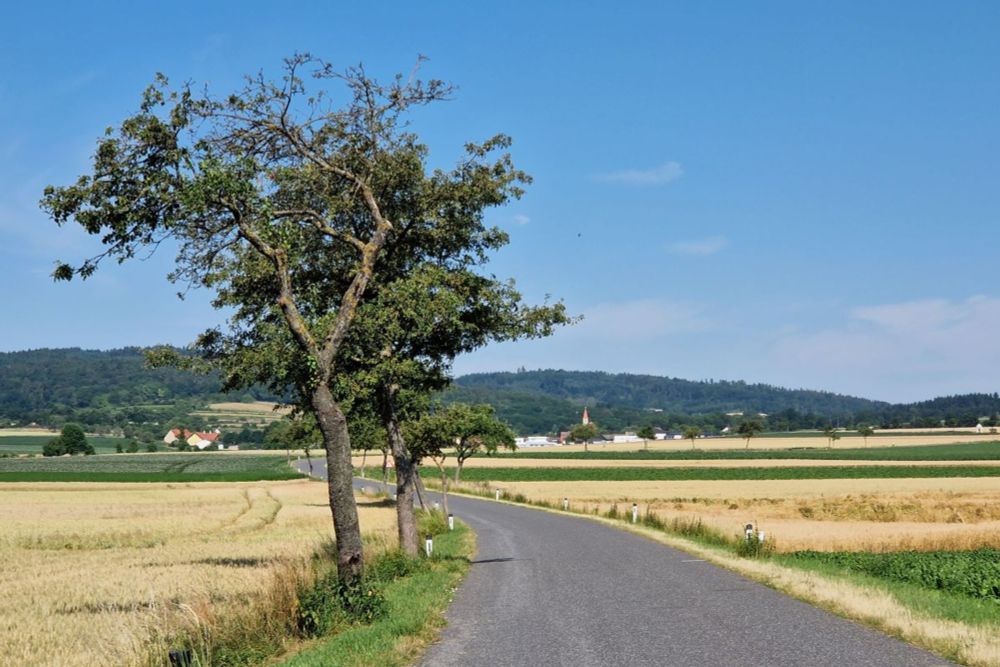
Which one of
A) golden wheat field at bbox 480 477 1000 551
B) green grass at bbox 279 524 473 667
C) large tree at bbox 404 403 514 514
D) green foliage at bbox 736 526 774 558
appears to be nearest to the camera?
green grass at bbox 279 524 473 667

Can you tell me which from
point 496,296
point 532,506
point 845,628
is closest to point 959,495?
point 532,506

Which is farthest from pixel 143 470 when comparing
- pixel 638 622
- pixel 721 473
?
pixel 638 622

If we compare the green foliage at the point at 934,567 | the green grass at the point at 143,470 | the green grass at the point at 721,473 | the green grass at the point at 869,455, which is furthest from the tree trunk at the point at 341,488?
the green grass at the point at 869,455

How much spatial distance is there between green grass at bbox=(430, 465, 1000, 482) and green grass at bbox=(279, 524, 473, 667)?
95469 millimetres

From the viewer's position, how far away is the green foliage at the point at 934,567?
19.2 metres

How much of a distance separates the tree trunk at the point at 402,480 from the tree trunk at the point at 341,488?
26.4 ft

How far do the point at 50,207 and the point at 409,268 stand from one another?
1007cm

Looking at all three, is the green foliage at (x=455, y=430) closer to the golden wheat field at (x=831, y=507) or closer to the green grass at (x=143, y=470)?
the golden wheat field at (x=831, y=507)

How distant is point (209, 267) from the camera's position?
1850 cm

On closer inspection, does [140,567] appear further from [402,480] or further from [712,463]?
[712,463]

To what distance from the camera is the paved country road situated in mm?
12008

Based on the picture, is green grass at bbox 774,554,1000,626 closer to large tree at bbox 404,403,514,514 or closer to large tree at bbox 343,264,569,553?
large tree at bbox 343,264,569,553

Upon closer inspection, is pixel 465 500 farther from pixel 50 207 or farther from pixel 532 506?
pixel 50 207

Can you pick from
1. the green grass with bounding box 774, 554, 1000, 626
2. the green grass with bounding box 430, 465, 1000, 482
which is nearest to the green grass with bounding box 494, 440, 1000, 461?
the green grass with bounding box 430, 465, 1000, 482
